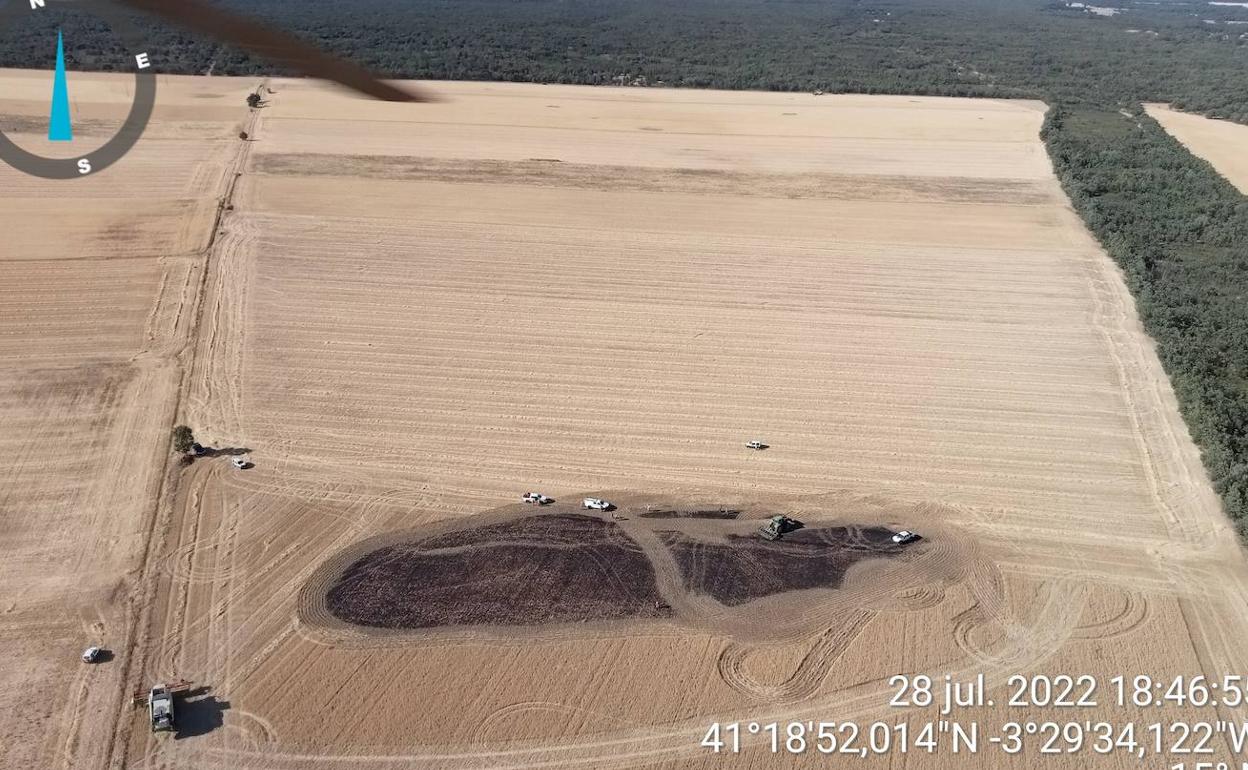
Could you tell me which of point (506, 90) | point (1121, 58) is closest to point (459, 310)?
point (506, 90)

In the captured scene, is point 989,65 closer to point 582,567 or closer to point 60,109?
point 582,567

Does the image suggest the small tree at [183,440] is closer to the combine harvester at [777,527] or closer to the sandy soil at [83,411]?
the sandy soil at [83,411]

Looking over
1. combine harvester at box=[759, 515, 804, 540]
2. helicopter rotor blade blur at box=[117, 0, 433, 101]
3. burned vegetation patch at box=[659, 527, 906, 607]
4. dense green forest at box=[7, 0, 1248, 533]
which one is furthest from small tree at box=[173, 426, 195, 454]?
helicopter rotor blade blur at box=[117, 0, 433, 101]

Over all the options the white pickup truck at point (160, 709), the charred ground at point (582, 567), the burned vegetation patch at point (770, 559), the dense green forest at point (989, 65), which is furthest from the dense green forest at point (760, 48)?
the burned vegetation patch at point (770, 559)

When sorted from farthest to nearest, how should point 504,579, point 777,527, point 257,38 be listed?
point 777,527 < point 504,579 < point 257,38

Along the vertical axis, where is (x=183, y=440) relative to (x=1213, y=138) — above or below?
below

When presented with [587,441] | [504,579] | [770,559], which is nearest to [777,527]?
[770,559]

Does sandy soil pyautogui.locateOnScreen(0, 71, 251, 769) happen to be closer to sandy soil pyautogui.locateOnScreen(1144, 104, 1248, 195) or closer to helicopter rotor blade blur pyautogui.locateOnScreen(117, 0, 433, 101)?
helicopter rotor blade blur pyautogui.locateOnScreen(117, 0, 433, 101)
